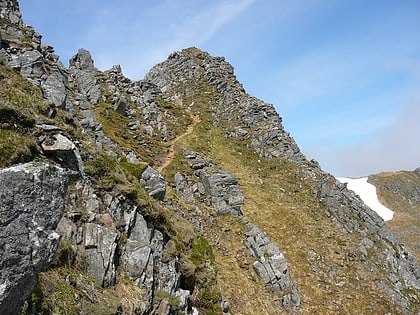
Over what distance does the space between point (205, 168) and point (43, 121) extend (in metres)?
23.1

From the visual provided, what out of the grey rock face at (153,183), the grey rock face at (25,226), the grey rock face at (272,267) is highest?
the grey rock face at (153,183)

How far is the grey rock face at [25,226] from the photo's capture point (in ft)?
19.1

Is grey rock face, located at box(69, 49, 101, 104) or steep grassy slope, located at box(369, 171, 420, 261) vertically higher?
grey rock face, located at box(69, 49, 101, 104)

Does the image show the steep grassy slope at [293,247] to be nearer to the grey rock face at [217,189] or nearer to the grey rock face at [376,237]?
the grey rock face at [376,237]

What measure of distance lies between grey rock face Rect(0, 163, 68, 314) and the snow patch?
10199 centimetres

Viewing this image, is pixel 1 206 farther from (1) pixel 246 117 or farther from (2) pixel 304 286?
(1) pixel 246 117

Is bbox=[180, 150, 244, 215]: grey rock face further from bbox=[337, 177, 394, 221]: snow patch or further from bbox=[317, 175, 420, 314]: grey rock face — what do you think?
bbox=[337, 177, 394, 221]: snow patch

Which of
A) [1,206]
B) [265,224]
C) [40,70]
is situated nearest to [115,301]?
[1,206]

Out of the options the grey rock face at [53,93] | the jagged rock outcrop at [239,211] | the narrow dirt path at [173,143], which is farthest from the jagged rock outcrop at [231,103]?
the grey rock face at [53,93]

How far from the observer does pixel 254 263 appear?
2411 centimetres

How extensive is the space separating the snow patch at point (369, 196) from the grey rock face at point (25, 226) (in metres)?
102

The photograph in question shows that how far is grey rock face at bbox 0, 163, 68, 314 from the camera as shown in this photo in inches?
230

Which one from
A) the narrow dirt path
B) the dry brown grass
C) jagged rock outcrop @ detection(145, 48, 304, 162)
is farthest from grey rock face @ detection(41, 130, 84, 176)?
jagged rock outcrop @ detection(145, 48, 304, 162)

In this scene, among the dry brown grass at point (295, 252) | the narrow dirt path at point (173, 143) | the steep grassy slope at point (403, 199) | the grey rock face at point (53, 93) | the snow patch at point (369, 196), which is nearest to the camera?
the grey rock face at point (53, 93)
